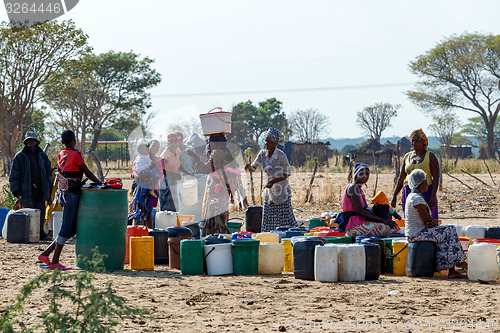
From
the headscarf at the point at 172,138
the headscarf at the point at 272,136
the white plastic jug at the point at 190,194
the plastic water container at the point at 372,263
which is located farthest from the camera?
the white plastic jug at the point at 190,194

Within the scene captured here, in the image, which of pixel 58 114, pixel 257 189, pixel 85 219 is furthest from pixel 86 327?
pixel 58 114

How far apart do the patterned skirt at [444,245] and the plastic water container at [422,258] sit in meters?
0.05

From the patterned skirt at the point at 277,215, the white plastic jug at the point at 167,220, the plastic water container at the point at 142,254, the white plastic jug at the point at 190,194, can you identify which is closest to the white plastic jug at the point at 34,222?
the white plastic jug at the point at 167,220

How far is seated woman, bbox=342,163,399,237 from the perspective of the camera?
736cm

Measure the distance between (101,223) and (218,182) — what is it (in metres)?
2.36

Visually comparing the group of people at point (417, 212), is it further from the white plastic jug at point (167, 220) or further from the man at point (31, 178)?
the man at point (31, 178)

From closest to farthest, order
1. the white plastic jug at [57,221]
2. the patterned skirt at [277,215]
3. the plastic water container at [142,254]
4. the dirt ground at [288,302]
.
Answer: the dirt ground at [288,302] < the plastic water container at [142,254] < the patterned skirt at [277,215] < the white plastic jug at [57,221]

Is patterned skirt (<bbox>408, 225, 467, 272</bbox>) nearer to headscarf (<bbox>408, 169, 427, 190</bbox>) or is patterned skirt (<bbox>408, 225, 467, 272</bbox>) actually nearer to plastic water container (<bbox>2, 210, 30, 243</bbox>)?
headscarf (<bbox>408, 169, 427, 190</bbox>)

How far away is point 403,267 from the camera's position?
268 inches

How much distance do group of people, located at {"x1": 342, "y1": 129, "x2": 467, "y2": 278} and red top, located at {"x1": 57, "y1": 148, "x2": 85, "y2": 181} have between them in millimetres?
2909

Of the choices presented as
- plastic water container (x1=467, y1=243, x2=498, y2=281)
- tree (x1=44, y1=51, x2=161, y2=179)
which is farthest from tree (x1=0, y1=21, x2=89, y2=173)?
plastic water container (x1=467, y1=243, x2=498, y2=281)

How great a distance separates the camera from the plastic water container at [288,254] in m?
7.25

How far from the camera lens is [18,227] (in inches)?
380

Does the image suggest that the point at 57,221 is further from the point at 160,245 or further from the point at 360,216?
the point at 360,216
